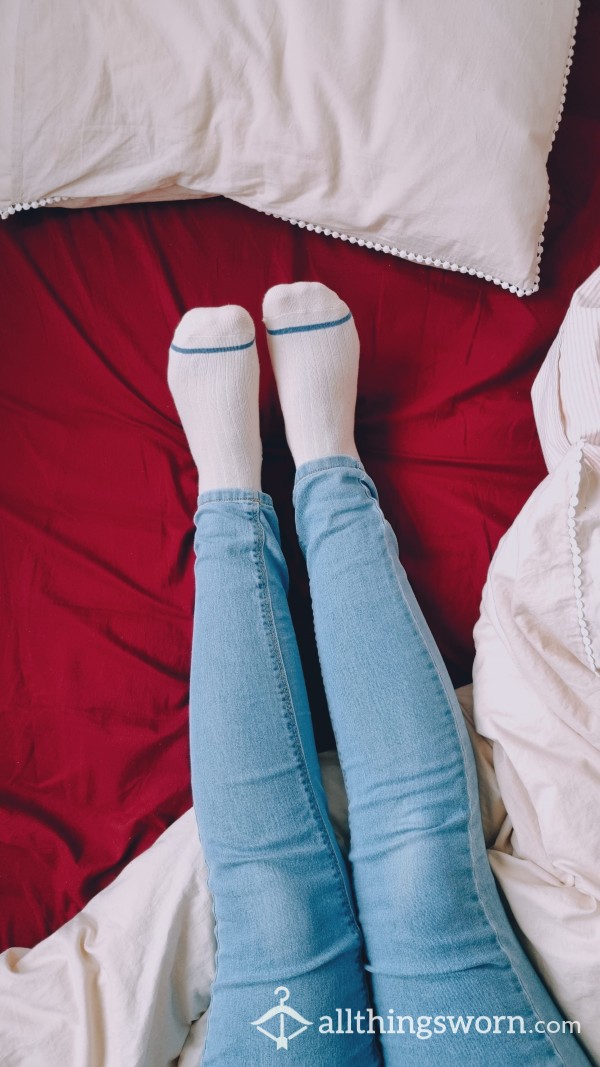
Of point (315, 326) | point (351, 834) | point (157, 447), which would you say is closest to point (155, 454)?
point (157, 447)

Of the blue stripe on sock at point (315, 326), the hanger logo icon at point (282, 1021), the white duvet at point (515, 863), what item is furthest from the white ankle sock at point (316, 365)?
the hanger logo icon at point (282, 1021)

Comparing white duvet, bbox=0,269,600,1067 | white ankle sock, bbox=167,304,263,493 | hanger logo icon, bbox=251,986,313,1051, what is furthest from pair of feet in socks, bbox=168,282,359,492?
hanger logo icon, bbox=251,986,313,1051

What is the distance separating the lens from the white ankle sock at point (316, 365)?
85 cm

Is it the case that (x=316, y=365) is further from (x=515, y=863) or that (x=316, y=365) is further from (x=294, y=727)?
(x=515, y=863)

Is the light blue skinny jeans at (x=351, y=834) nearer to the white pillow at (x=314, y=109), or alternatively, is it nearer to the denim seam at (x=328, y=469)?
the denim seam at (x=328, y=469)

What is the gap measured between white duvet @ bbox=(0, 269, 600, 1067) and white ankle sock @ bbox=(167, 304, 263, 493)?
0.31m

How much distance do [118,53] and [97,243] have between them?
203 mm

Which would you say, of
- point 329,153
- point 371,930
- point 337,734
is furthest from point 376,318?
point 371,930

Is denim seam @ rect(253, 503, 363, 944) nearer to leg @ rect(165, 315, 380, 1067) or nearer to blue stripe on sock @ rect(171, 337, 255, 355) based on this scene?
leg @ rect(165, 315, 380, 1067)

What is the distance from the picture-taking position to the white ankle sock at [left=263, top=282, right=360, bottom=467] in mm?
855

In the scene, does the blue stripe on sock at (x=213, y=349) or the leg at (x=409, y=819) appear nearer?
the leg at (x=409, y=819)

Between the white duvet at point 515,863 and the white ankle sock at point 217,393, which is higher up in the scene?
the white ankle sock at point 217,393

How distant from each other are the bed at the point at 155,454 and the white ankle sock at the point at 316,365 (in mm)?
44

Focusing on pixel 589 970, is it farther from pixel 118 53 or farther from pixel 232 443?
pixel 118 53
